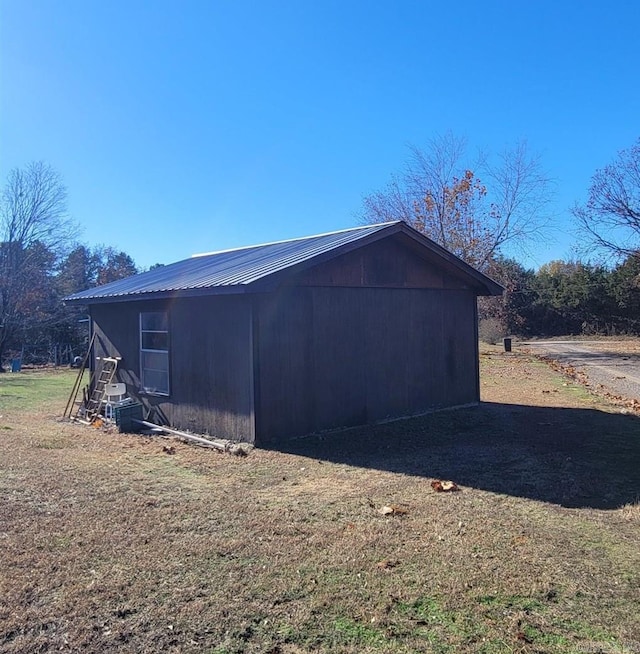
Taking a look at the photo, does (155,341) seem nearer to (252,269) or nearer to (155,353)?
(155,353)

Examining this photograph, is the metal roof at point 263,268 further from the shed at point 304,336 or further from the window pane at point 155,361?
the window pane at point 155,361

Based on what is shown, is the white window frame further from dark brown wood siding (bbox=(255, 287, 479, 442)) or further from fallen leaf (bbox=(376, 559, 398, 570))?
fallen leaf (bbox=(376, 559, 398, 570))

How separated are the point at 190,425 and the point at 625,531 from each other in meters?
6.34

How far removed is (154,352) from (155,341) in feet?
0.64

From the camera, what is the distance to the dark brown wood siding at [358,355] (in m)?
7.95

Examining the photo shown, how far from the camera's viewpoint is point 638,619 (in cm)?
304

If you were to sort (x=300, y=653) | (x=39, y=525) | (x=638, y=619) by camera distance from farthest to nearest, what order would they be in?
(x=39, y=525) → (x=638, y=619) → (x=300, y=653)

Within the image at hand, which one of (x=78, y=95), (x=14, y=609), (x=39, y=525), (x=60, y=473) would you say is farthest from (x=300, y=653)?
(x=78, y=95)

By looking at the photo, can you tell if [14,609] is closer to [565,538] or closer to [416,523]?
[416,523]

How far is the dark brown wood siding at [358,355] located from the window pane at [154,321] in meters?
2.45

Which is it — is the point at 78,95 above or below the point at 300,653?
above

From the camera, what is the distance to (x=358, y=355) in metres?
9.09

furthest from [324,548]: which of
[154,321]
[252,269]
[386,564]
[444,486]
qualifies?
[154,321]

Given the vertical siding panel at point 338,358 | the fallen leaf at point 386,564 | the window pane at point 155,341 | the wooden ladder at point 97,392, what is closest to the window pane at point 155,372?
the window pane at point 155,341
